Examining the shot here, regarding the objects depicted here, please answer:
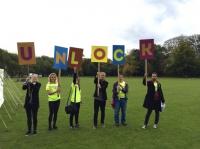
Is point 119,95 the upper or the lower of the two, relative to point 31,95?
lower

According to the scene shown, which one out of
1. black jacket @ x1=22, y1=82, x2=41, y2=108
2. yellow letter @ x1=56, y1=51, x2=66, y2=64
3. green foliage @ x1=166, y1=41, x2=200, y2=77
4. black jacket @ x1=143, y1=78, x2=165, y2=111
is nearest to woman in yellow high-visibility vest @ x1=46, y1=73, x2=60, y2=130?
yellow letter @ x1=56, y1=51, x2=66, y2=64

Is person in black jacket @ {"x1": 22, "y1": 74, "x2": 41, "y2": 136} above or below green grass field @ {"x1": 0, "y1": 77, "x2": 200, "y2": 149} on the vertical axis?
above

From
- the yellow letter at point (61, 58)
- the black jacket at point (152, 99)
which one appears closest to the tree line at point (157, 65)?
the yellow letter at point (61, 58)

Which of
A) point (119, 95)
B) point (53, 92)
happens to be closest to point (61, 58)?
point (53, 92)

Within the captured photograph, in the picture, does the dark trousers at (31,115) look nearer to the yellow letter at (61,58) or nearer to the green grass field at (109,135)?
the green grass field at (109,135)

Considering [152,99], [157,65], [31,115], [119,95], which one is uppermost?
[157,65]

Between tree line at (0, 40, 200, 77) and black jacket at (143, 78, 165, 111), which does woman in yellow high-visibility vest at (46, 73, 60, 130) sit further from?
tree line at (0, 40, 200, 77)

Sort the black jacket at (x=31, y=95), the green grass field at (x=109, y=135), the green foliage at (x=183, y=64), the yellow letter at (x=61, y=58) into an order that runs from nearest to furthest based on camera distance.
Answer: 1. the green grass field at (x=109, y=135)
2. the black jacket at (x=31, y=95)
3. the yellow letter at (x=61, y=58)
4. the green foliage at (x=183, y=64)

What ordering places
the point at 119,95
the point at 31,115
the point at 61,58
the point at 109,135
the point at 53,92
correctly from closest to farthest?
the point at 109,135, the point at 31,115, the point at 53,92, the point at 61,58, the point at 119,95

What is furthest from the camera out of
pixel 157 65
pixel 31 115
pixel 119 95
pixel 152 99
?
pixel 157 65

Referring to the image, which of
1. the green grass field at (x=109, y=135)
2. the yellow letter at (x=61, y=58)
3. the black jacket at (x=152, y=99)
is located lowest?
the green grass field at (x=109, y=135)

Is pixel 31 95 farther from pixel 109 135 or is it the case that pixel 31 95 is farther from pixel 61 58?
pixel 109 135

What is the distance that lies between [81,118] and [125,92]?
3.59 metres

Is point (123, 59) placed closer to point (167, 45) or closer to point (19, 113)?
point (19, 113)
